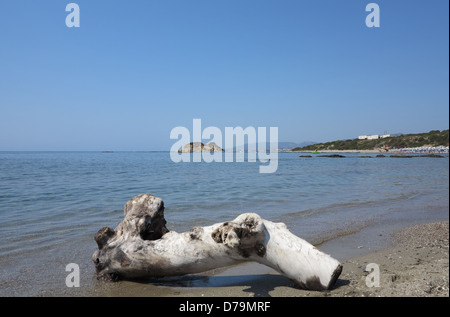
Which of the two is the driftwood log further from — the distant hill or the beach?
the distant hill

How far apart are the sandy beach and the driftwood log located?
8.8 inches

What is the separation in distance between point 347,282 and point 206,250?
209 cm

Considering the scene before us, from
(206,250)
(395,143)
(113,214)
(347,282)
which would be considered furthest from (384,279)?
(395,143)

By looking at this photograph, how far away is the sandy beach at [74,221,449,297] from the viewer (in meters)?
3.97

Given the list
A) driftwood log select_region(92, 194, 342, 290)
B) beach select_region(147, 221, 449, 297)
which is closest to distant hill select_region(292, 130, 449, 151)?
beach select_region(147, 221, 449, 297)

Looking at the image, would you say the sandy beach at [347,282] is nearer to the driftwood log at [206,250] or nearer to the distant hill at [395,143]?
the driftwood log at [206,250]

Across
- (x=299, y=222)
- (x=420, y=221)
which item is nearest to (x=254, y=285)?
(x=299, y=222)

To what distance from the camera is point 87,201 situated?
1195 cm

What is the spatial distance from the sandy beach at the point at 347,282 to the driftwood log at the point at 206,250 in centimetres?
22
